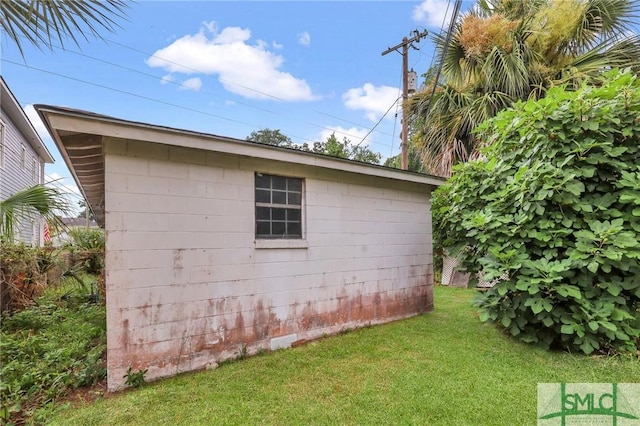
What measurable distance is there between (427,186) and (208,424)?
18.0ft

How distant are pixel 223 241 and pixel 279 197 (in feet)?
3.36

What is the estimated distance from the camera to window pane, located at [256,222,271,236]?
4.35 metres

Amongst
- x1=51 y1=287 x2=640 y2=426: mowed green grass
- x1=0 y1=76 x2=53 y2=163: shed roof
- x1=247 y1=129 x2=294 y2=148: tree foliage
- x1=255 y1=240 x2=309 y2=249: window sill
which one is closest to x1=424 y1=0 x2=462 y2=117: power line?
x1=255 y1=240 x2=309 y2=249: window sill

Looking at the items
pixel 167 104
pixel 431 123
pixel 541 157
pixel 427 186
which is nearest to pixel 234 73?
pixel 167 104

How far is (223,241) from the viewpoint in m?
3.99

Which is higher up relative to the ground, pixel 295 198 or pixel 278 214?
pixel 295 198

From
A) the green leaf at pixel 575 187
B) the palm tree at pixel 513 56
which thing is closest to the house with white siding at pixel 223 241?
the green leaf at pixel 575 187

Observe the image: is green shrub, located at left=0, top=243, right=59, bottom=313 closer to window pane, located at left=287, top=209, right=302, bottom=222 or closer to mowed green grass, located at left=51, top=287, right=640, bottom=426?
mowed green grass, located at left=51, top=287, right=640, bottom=426

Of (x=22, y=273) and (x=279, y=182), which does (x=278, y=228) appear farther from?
(x=22, y=273)

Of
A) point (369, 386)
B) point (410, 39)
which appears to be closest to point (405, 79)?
point (410, 39)

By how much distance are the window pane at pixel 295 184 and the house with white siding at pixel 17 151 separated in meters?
6.79

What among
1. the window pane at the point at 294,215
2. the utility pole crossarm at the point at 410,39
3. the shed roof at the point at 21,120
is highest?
the utility pole crossarm at the point at 410,39

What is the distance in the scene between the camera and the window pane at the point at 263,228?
14.3 feet

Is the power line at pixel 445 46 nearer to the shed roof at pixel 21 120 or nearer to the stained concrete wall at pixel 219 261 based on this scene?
the stained concrete wall at pixel 219 261
